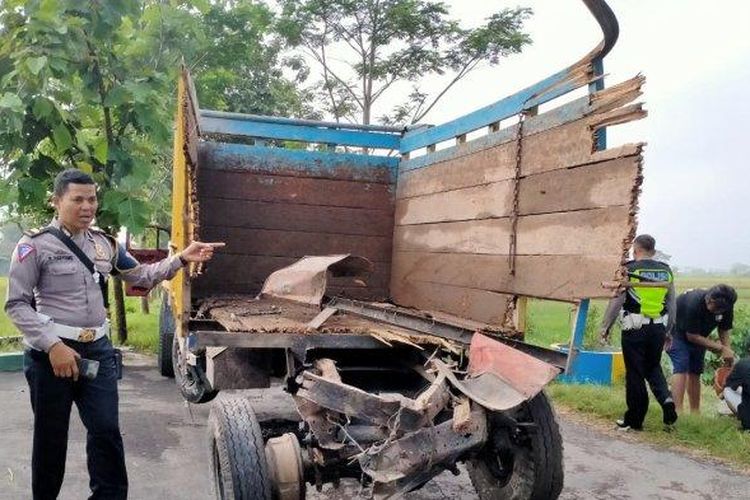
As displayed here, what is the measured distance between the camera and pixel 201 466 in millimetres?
4281

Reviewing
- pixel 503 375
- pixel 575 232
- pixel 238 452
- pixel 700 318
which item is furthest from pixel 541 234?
pixel 700 318

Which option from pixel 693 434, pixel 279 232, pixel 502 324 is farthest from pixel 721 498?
pixel 279 232

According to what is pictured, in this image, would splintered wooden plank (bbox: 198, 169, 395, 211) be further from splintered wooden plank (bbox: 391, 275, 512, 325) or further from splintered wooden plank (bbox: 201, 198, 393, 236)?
splintered wooden plank (bbox: 391, 275, 512, 325)

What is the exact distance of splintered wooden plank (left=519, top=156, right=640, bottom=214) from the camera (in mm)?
3010

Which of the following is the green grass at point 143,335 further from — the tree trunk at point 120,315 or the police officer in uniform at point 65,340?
the police officer in uniform at point 65,340

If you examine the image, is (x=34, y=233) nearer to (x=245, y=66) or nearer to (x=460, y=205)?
(x=460, y=205)

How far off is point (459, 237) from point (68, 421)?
262 centimetres

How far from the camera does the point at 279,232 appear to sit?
5750mm

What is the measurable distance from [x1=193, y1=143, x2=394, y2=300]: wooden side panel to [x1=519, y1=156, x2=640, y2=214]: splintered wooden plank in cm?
218

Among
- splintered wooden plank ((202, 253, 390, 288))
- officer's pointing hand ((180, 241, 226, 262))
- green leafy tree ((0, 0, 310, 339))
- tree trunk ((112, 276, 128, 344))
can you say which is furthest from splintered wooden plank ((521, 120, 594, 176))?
tree trunk ((112, 276, 128, 344))

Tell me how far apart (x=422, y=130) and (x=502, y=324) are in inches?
86.3

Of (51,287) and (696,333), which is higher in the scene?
(51,287)

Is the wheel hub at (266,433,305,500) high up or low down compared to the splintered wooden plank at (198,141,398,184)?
down

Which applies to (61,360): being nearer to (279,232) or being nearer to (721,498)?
(279,232)
